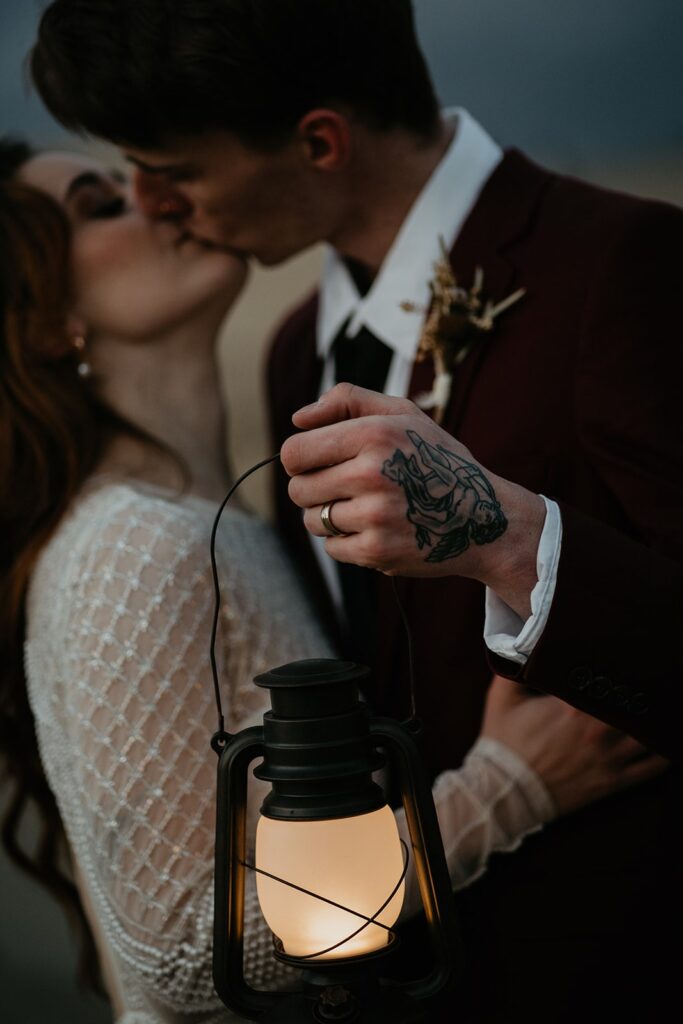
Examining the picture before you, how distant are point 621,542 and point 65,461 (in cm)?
108

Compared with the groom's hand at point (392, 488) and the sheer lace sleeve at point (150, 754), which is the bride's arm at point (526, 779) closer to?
the sheer lace sleeve at point (150, 754)

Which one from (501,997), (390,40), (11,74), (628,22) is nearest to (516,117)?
(628,22)

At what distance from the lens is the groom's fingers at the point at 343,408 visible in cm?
94

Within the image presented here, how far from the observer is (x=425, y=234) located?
1.76 metres

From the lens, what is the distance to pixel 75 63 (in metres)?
1.68

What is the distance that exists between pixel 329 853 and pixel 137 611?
2.29 ft


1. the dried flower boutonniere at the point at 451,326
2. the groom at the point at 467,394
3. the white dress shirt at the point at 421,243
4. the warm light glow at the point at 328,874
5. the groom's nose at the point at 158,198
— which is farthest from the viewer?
the groom's nose at the point at 158,198

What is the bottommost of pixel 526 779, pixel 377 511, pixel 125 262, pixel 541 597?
pixel 526 779

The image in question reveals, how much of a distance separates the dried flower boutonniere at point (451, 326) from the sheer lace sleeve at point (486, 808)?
1.77 ft

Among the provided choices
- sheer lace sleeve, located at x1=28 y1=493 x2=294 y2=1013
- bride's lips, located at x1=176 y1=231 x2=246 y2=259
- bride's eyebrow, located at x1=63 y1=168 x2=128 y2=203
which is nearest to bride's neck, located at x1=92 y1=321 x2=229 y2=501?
bride's lips, located at x1=176 y1=231 x2=246 y2=259

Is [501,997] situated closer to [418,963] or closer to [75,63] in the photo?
[418,963]

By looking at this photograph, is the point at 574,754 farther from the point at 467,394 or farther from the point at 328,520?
the point at 328,520

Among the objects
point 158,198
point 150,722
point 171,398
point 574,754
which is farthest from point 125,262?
point 574,754

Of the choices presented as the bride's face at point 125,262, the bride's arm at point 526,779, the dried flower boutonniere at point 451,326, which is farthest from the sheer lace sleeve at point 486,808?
the bride's face at point 125,262
